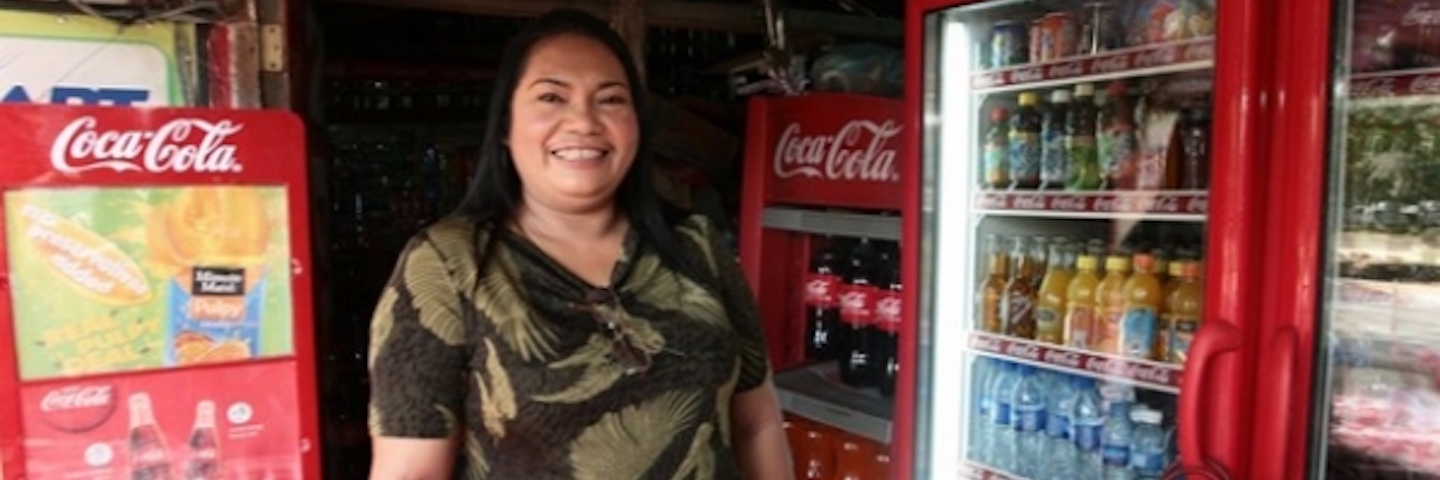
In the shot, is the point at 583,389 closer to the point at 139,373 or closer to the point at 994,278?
the point at 139,373

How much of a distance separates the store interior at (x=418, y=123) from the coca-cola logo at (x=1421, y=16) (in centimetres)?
151

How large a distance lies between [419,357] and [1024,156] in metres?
1.44

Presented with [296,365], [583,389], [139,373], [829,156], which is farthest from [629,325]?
[829,156]

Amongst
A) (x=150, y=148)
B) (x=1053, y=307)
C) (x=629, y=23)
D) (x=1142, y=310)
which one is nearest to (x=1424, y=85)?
(x=1142, y=310)

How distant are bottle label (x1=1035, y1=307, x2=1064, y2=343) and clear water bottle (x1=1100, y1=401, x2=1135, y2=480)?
0.19 metres

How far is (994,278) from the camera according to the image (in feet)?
8.00

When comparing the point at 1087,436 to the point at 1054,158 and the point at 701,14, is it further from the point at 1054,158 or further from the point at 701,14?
the point at 701,14

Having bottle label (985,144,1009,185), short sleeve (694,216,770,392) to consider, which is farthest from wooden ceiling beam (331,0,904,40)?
short sleeve (694,216,770,392)

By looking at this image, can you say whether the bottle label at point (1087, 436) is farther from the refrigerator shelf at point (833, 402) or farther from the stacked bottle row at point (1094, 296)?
the refrigerator shelf at point (833, 402)

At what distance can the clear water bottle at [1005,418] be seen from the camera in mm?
2424

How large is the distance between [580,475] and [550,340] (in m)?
0.19

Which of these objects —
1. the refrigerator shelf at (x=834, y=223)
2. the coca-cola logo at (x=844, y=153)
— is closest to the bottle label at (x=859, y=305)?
the refrigerator shelf at (x=834, y=223)

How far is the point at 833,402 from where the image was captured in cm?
275

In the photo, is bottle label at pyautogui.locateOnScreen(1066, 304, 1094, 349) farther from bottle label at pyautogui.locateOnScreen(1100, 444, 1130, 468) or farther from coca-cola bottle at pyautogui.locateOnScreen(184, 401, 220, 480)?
coca-cola bottle at pyautogui.locateOnScreen(184, 401, 220, 480)
